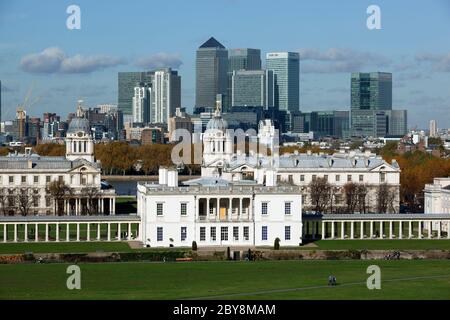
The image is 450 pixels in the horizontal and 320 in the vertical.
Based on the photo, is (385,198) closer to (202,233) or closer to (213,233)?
(213,233)

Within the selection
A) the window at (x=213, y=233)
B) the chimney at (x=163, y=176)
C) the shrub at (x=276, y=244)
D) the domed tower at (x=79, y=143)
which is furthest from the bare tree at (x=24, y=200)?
the shrub at (x=276, y=244)

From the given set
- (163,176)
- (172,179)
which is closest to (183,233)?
(172,179)

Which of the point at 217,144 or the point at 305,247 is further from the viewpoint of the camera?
the point at 217,144

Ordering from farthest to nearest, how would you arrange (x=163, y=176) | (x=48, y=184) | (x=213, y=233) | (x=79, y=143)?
(x=79, y=143), (x=48, y=184), (x=163, y=176), (x=213, y=233)

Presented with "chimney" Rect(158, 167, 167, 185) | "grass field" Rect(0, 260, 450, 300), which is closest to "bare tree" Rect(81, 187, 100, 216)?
"chimney" Rect(158, 167, 167, 185)

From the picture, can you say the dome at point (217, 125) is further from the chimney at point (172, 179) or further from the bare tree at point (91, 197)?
the chimney at point (172, 179)

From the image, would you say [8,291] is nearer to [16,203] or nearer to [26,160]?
[16,203]

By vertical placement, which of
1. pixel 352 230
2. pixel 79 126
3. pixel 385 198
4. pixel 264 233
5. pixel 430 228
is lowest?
pixel 430 228
